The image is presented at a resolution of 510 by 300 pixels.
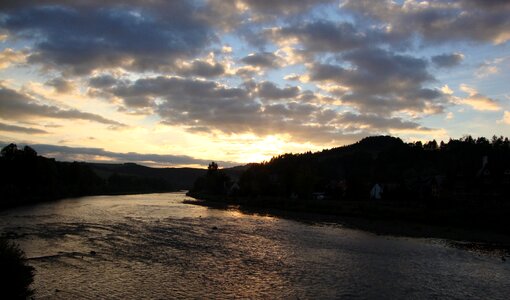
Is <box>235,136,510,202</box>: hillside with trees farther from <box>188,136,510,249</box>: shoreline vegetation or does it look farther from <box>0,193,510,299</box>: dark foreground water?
<box>0,193,510,299</box>: dark foreground water

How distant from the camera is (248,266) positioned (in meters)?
26.7

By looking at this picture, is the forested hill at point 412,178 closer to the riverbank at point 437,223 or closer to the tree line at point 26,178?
the riverbank at point 437,223

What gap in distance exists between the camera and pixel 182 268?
25.5 meters

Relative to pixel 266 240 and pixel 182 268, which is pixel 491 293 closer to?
A: pixel 182 268

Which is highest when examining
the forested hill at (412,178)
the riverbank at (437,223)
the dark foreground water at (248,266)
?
the forested hill at (412,178)

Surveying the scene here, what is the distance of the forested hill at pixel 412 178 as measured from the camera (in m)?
79.4

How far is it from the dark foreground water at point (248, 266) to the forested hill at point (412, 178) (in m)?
43.5

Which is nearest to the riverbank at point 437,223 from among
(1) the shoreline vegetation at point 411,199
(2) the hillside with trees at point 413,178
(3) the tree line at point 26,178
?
(1) the shoreline vegetation at point 411,199

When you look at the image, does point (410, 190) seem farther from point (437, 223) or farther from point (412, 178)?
point (412, 178)

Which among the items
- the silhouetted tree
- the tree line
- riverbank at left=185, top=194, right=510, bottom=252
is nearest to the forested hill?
riverbank at left=185, top=194, right=510, bottom=252

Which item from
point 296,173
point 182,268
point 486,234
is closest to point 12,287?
point 182,268

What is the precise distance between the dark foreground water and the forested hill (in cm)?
4346

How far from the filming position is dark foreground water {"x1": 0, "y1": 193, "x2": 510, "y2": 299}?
20766mm

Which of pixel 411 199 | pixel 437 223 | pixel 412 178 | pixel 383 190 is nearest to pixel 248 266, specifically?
pixel 437 223
